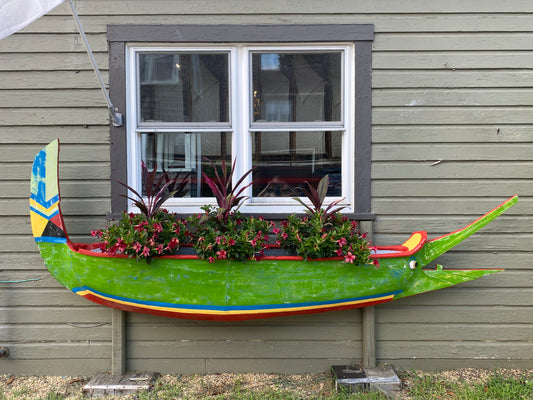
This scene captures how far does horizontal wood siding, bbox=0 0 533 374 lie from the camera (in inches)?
123

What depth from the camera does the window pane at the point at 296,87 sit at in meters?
3.24

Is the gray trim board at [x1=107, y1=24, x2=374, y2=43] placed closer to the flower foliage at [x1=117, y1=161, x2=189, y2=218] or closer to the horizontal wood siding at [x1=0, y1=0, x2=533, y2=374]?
the horizontal wood siding at [x1=0, y1=0, x2=533, y2=374]

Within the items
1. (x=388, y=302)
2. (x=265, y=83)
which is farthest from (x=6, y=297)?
(x=388, y=302)

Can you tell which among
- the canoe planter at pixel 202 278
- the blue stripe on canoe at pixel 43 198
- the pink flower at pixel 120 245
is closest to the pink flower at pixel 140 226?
the pink flower at pixel 120 245

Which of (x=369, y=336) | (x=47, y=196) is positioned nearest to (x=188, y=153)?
(x=47, y=196)

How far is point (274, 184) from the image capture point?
3281 mm

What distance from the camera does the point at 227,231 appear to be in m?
2.89

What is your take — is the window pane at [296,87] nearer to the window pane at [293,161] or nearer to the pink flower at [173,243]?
the window pane at [293,161]

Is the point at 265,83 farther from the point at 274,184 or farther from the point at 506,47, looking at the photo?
the point at 506,47

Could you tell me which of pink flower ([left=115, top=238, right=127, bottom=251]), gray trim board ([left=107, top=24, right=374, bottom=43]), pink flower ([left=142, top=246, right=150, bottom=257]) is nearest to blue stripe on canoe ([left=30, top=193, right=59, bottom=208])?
pink flower ([left=115, top=238, right=127, bottom=251])

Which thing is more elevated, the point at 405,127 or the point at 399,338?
the point at 405,127

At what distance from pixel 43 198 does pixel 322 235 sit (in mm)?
1876

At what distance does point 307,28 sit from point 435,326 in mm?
2366

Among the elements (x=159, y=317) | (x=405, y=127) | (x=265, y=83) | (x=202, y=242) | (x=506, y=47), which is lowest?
(x=159, y=317)
